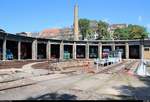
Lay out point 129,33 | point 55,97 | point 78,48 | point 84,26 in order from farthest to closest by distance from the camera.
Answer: point 84,26 → point 129,33 → point 78,48 → point 55,97

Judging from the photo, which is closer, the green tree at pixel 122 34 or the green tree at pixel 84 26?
the green tree at pixel 122 34

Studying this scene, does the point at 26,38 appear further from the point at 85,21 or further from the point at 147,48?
the point at 85,21

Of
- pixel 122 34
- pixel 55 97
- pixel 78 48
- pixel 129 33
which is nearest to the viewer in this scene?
pixel 55 97

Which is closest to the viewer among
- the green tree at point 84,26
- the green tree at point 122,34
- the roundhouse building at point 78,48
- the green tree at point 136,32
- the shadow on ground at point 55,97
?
the shadow on ground at point 55,97

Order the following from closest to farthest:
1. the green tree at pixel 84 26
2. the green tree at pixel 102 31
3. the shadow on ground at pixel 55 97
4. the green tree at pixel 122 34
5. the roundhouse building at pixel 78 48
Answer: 1. the shadow on ground at pixel 55 97
2. the roundhouse building at pixel 78 48
3. the green tree at pixel 122 34
4. the green tree at pixel 102 31
5. the green tree at pixel 84 26

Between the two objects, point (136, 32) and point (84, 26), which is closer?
point (136, 32)

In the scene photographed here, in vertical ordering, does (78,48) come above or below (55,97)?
above

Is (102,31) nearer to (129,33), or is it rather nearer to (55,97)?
(129,33)

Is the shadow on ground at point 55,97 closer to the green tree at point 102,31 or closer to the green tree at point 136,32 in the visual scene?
the green tree at point 102,31

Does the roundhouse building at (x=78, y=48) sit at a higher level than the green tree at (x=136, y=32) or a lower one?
lower

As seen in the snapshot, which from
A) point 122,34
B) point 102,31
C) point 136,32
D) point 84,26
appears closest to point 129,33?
point 136,32

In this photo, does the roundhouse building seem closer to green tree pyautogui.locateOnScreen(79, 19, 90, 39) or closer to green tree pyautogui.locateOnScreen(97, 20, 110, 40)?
green tree pyautogui.locateOnScreen(97, 20, 110, 40)

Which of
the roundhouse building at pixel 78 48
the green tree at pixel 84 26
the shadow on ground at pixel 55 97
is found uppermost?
the green tree at pixel 84 26

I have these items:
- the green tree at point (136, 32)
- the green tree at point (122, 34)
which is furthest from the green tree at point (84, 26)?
the green tree at point (136, 32)
